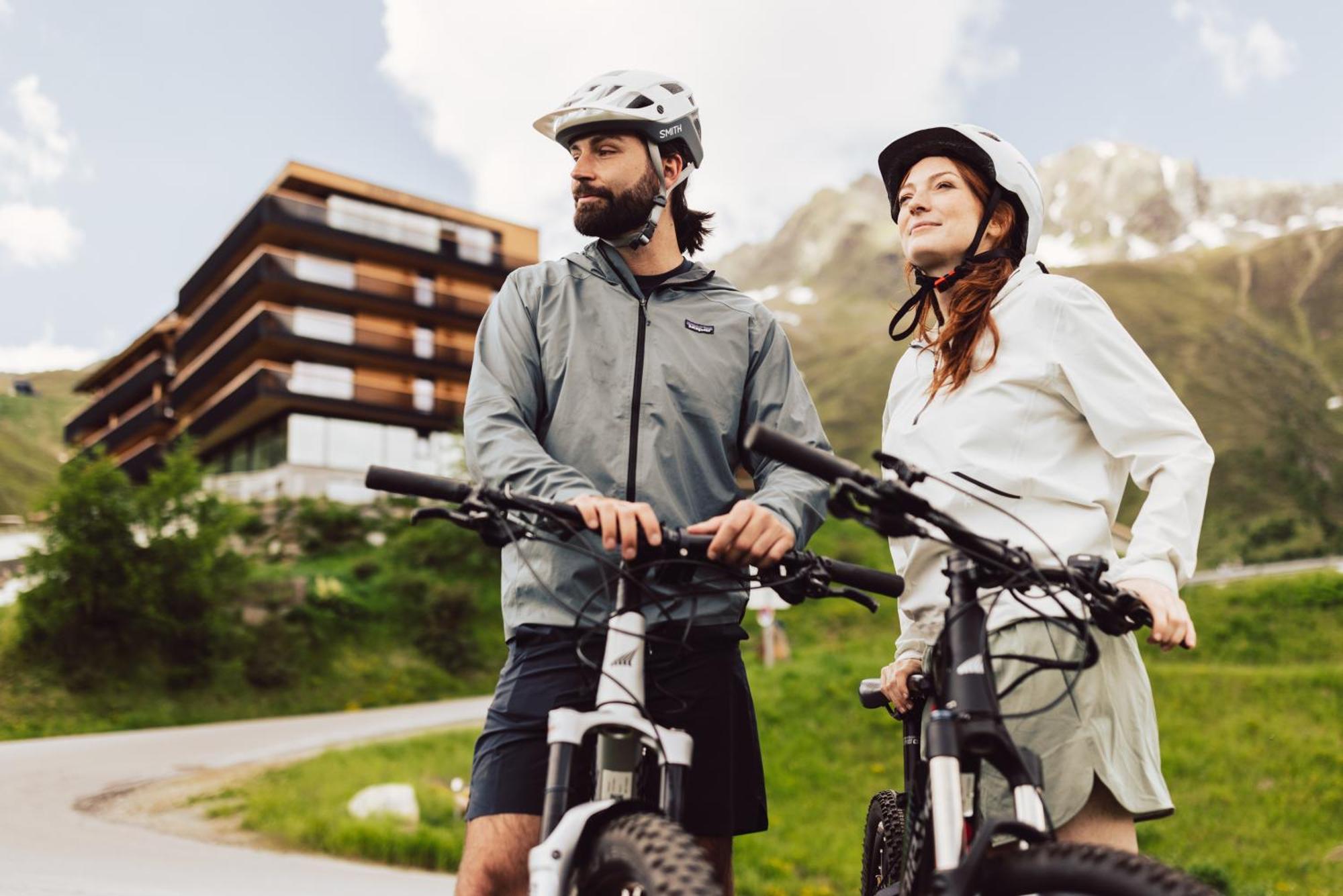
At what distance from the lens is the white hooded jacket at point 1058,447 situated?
7.97ft

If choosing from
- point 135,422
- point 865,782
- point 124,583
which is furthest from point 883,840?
point 135,422

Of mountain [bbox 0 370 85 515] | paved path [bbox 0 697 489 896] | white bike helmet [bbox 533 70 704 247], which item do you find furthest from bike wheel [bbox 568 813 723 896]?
mountain [bbox 0 370 85 515]

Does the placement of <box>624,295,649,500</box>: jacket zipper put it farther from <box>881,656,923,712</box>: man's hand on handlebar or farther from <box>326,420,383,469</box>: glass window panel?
<box>326,420,383,469</box>: glass window panel

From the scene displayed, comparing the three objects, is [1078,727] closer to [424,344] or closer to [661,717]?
[661,717]

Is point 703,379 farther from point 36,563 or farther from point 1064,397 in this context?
point 36,563

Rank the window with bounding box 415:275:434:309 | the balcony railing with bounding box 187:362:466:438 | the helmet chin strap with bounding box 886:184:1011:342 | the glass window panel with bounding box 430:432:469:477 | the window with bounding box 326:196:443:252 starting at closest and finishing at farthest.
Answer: the helmet chin strap with bounding box 886:184:1011:342
the glass window panel with bounding box 430:432:469:477
the balcony railing with bounding box 187:362:466:438
the window with bounding box 326:196:443:252
the window with bounding box 415:275:434:309

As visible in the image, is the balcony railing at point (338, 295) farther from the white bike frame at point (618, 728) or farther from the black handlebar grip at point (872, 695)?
the white bike frame at point (618, 728)

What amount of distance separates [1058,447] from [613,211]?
128cm

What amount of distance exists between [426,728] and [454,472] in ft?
60.6

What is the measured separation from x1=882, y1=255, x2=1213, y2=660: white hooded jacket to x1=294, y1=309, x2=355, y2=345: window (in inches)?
1699

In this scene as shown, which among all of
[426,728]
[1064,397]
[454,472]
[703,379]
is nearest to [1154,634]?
[1064,397]

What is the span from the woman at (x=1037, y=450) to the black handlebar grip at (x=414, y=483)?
1.10 metres

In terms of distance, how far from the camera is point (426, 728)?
63.5 ft

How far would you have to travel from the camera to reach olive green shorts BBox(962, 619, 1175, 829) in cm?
234
